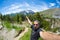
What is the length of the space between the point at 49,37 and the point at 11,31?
6.00 meters

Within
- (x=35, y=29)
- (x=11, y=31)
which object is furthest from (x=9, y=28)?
(x=35, y=29)

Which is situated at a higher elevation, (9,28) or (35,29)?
(35,29)

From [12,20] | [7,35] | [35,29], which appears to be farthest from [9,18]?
[35,29]

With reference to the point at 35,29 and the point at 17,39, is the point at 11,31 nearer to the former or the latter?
the point at 17,39

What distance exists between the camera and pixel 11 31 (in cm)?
757

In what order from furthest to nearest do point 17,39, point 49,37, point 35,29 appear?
point 17,39 < point 35,29 < point 49,37

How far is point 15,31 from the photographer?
7.43 meters

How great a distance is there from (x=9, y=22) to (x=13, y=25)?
20 centimetres

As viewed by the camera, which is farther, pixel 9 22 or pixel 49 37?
pixel 9 22

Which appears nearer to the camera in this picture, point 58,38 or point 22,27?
point 58,38

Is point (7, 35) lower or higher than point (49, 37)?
lower

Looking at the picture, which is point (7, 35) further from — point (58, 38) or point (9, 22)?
point (58, 38)

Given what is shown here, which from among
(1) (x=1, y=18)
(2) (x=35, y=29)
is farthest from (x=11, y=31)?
(2) (x=35, y=29)

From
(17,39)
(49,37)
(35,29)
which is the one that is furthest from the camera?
(17,39)
